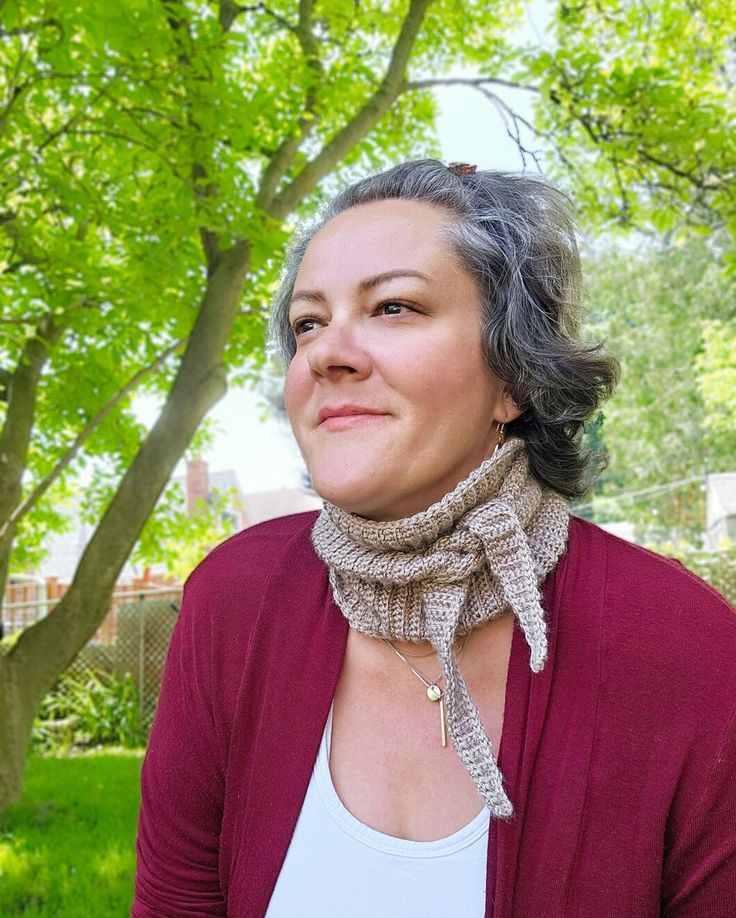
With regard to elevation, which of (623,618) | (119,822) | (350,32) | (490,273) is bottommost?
(119,822)

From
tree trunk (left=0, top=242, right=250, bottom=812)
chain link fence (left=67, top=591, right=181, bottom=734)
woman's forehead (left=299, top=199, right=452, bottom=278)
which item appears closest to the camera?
woman's forehead (left=299, top=199, right=452, bottom=278)

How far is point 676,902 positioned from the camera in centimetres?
126

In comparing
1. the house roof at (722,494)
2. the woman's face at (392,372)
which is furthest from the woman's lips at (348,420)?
the house roof at (722,494)

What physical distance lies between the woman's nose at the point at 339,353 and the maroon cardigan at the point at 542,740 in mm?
439

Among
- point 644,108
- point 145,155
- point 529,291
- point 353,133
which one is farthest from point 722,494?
point 529,291

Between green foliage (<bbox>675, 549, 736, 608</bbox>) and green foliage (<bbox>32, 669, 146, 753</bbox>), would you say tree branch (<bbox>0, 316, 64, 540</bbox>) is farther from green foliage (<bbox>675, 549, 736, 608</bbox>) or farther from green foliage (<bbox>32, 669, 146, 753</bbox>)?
green foliage (<bbox>675, 549, 736, 608</bbox>)

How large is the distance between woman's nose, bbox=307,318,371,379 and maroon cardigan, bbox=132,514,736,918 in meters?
0.44

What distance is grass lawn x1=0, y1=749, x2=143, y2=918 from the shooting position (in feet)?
11.7

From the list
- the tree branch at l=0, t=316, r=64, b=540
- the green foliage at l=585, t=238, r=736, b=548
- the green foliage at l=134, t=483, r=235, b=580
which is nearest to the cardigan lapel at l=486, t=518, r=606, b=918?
the tree branch at l=0, t=316, r=64, b=540

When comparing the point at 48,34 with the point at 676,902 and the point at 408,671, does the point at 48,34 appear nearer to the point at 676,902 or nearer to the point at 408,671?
the point at 408,671

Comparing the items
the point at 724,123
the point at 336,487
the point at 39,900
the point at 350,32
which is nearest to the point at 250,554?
the point at 336,487

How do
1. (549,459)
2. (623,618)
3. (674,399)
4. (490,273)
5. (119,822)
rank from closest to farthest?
(623,618), (490,273), (549,459), (119,822), (674,399)

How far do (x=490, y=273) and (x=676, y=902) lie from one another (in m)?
1.05

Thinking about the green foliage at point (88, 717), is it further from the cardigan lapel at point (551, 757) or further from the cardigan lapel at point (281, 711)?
the cardigan lapel at point (551, 757)
